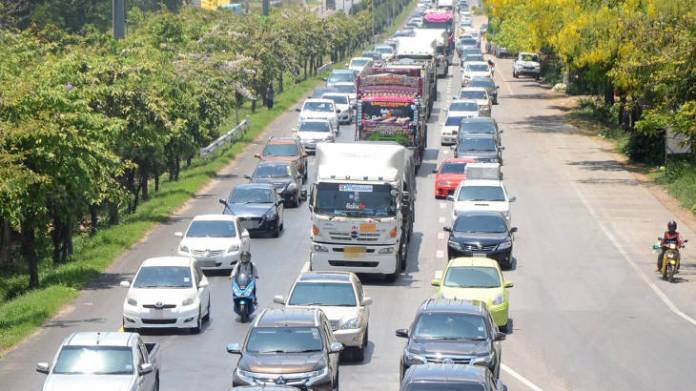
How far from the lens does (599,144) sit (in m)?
68.7

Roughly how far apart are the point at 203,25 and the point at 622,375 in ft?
225

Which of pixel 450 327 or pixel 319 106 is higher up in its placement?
pixel 450 327

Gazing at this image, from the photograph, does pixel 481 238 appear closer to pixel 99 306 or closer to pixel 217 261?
pixel 217 261

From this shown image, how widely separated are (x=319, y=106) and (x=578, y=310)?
36846mm

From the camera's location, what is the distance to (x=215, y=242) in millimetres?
37188

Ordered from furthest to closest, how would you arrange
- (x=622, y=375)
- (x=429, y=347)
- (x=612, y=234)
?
(x=612, y=234), (x=622, y=375), (x=429, y=347)

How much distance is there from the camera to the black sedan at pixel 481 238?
3738 centimetres

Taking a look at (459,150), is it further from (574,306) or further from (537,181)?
(574,306)

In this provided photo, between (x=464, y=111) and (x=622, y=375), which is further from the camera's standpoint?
(x=464, y=111)

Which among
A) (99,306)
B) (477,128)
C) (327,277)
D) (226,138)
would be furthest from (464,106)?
(327,277)

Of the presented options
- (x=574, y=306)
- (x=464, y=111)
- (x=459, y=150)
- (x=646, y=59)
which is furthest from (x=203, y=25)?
(x=574, y=306)

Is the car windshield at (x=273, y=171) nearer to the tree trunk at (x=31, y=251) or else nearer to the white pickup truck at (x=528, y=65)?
the tree trunk at (x=31, y=251)

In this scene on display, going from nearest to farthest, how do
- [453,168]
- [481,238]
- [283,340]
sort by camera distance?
[283,340] → [481,238] → [453,168]

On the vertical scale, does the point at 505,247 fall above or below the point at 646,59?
below
